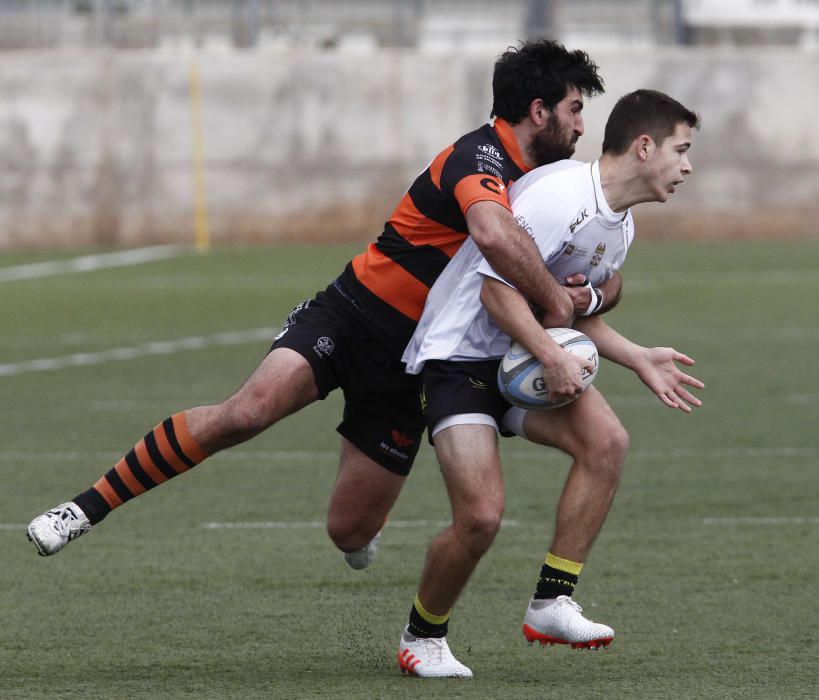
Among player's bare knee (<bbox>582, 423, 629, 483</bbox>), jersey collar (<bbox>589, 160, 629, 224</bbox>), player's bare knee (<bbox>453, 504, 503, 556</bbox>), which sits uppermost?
jersey collar (<bbox>589, 160, 629, 224</bbox>)

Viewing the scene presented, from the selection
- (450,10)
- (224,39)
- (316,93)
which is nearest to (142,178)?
(316,93)

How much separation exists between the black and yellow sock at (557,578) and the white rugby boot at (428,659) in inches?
14.0

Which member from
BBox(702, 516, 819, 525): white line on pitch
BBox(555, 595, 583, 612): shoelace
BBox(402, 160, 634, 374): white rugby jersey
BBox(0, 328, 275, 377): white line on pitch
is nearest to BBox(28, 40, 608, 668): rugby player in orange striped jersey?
BBox(402, 160, 634, 374): white rugby jersey

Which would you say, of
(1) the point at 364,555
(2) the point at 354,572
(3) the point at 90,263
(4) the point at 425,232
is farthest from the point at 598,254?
(3) the point at 90,263

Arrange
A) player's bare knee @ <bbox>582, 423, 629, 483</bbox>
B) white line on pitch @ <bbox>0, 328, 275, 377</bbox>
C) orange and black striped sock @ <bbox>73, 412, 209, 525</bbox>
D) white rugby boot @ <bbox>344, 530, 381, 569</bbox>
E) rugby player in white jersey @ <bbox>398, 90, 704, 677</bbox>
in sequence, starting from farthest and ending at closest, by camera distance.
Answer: white line on pitch @ <bbox>0, 328, 275, 377</bbox> < white rugby boot @ <bbox>344, 530, 381, 569</bbox> < orange and black striped sock @ <bbox>73, 412, 209, 525</bbox> < player's bare knee @ <bbox>582, 423, 629, 483</bbox> < rugby player in white jersey @ <bbox>398, 90, 704, 677</bbox>

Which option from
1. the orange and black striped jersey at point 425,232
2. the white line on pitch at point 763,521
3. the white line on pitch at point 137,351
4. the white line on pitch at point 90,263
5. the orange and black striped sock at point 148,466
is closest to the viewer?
the orange and black striped jersey at point 425,232

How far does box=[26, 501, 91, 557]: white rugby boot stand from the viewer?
5.85 metres

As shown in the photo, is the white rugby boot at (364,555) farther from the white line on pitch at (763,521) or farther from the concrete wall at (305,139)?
the concrete wall at (305,139)

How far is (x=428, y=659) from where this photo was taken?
574cm

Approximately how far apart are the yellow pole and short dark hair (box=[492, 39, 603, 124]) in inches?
744

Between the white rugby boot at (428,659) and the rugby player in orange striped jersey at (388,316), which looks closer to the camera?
the white rugby boot at (428,659)

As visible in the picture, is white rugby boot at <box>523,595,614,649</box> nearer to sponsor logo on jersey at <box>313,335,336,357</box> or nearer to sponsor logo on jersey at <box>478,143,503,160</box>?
sponsor logo on jersey at <box>313,335,336,357</box>

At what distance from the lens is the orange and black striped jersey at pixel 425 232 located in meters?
5.84

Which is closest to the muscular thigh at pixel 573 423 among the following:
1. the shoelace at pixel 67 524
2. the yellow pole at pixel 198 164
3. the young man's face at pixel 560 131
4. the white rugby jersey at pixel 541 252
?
the white rugby jersey at pixel 541 252
